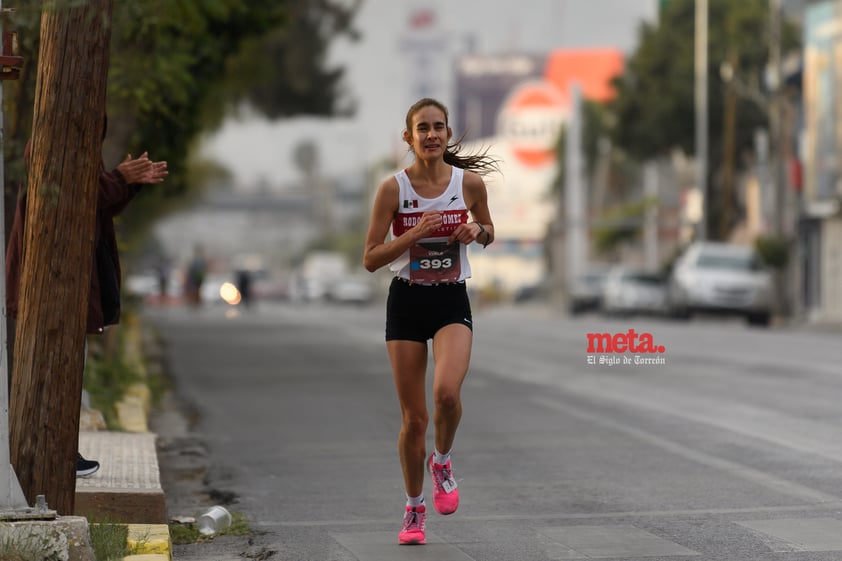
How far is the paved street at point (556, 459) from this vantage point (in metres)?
8.05

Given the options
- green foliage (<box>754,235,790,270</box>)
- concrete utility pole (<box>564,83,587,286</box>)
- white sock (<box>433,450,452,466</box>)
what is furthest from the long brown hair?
concrete utility pole (<box>564,83,587,286</box>)

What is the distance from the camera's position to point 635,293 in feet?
166

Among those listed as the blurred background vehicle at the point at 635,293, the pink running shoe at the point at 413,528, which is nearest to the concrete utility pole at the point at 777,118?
the blurred background vehicle at the point at 635,293

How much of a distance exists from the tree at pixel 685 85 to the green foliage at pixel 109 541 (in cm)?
5647

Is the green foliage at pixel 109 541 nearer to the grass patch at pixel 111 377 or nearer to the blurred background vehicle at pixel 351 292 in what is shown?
the grass patch at pixel 111 377

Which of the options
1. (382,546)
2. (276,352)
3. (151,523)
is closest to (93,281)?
(151,523)

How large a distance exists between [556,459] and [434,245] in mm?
4038

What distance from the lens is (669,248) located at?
9594 centimetres

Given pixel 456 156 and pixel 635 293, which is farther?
pixel 635 293

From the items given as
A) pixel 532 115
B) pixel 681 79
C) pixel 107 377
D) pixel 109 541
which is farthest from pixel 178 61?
pixel 532 115

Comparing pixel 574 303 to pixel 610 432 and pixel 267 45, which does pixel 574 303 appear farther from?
pixel 610 432

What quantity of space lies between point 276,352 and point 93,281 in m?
18.8

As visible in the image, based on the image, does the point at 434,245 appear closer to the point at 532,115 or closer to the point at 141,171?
the point at 141,171

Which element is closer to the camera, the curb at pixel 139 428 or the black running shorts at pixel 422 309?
the curb at pixel 139 428
